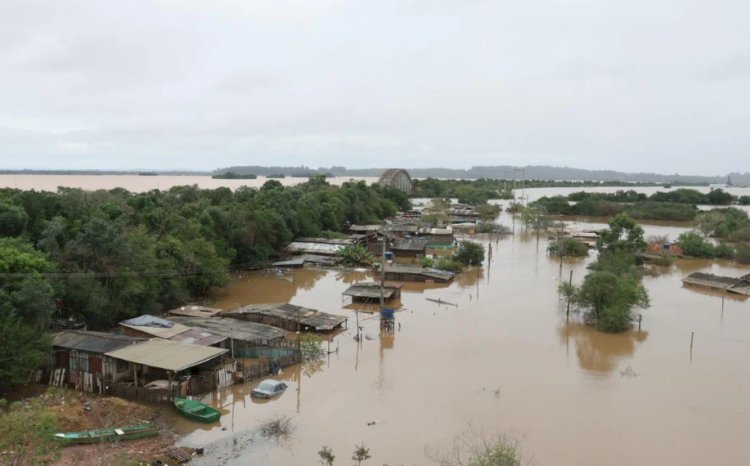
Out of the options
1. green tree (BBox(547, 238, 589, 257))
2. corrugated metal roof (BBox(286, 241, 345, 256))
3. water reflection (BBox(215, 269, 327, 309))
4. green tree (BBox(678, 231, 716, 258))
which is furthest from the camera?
green tree (BBox(547, 238, 589, 257))

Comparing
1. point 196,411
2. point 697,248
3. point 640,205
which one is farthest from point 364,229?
point 640,205

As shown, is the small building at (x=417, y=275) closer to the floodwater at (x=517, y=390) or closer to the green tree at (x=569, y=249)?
the floodwater at (x=517, y=390)

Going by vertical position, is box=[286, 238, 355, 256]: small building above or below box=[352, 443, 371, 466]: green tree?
above

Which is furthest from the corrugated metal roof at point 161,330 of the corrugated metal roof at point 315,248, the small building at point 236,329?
the corrugated metal roof at point 315,248

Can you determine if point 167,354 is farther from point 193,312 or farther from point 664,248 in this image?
point 664,248

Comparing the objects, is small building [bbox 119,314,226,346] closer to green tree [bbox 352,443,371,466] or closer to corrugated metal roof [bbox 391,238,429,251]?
green tree [bbox 352,443,371,466]

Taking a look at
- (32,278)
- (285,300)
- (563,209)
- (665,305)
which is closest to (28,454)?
(32,278)

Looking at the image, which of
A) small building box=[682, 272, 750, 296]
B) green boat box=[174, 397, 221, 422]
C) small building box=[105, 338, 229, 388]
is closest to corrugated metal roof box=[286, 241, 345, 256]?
small building box=[105, 338, 229, 388]
